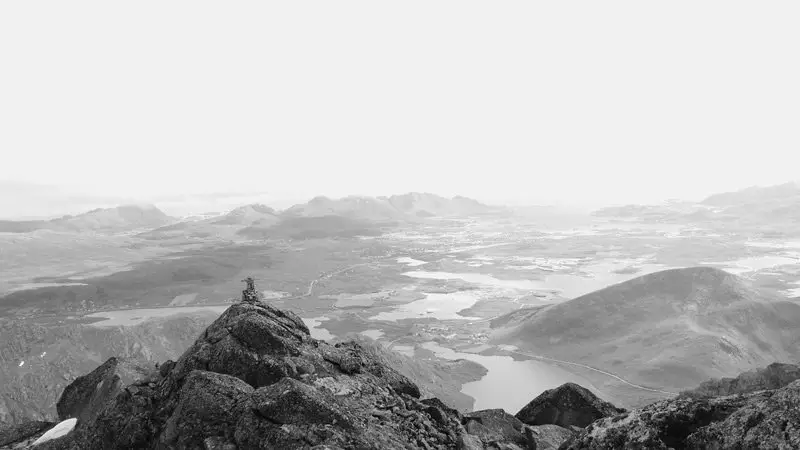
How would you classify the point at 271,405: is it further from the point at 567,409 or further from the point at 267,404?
the point at 567,409

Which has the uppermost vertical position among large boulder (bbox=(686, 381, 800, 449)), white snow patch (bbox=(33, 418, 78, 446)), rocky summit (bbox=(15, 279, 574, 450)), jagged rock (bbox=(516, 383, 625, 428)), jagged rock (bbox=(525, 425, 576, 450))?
large boulder (bbox=(686, 381, 800, 449))

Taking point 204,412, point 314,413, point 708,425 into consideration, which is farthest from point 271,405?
point 708,425

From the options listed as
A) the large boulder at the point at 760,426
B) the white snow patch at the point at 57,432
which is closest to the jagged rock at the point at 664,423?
the large boulder at the point at 760,426

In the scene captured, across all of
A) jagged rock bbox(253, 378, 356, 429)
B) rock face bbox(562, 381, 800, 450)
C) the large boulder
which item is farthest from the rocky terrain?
the large boulder

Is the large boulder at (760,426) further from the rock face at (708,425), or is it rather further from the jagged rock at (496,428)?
the jagged rock at (496,428)

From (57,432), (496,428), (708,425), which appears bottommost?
(57,432)

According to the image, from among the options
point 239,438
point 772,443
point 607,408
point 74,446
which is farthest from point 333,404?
point 607,408

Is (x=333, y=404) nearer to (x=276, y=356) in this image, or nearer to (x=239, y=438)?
(x=239, y=438)

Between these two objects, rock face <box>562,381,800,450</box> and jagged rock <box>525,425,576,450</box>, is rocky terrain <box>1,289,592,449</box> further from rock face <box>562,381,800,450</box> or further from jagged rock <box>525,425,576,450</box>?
rock face <box>562,381,800,450</box>
